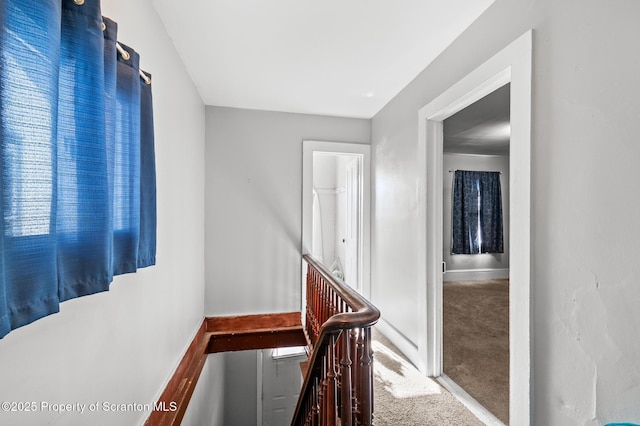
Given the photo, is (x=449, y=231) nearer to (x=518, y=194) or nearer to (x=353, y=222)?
(x=353, y=222)

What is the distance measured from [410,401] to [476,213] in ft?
15.2

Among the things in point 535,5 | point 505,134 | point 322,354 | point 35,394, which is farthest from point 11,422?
point 505,134

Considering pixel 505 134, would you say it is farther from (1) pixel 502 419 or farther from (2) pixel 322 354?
(2) pixel 322 354

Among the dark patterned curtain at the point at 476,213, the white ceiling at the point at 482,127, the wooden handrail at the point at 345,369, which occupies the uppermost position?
the white ceiling at the point at 482,127

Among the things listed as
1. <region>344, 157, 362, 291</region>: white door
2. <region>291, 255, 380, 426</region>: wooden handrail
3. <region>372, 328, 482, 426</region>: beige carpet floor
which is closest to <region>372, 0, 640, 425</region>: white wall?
<region>372, 328, 482, 426</region>: beige carpet floor

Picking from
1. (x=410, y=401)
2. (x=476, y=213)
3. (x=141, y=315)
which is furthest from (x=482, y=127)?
(x=141, y=315)

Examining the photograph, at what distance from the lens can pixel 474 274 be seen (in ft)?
18.4

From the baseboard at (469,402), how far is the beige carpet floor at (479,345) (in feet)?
0.23

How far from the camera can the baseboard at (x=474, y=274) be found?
550 centimetres

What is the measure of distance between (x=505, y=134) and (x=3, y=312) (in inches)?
200

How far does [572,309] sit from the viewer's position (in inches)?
43.9

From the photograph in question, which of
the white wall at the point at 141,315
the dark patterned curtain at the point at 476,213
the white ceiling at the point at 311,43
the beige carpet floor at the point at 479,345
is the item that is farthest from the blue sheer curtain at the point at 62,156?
the dark patterned curtain at the point at 476,213

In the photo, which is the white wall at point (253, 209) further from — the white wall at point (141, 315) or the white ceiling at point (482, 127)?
the white ceiling at point (482, 127)

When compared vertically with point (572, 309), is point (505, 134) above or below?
above
